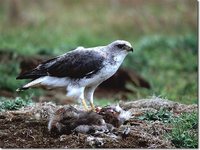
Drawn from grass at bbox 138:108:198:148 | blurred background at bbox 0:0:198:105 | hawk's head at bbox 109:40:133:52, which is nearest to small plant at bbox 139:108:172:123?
grass at bbox 138:108:198:148

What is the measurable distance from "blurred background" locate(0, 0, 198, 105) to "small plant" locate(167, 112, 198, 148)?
2.36m

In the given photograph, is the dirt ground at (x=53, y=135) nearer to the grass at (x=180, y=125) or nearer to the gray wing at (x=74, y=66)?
the grass at (x=180, y=125)

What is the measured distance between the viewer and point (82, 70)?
7.74 metres

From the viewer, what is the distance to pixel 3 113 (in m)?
7.76

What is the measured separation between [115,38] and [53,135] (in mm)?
11008

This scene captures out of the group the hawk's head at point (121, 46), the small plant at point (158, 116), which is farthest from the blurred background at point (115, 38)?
the hawk's head at point (121, 46)

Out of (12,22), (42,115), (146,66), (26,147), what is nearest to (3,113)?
(42,115)

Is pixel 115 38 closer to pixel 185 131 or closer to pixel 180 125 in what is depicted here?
pixel 180 125

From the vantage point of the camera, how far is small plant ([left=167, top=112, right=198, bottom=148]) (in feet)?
23.3

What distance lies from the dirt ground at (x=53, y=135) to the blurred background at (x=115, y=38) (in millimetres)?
2838

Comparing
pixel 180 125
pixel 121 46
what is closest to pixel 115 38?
pixel 121 46

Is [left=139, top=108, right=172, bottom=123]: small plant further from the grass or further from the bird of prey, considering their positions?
the bird of prey

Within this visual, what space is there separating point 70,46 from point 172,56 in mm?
2506

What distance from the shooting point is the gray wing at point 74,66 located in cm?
770
